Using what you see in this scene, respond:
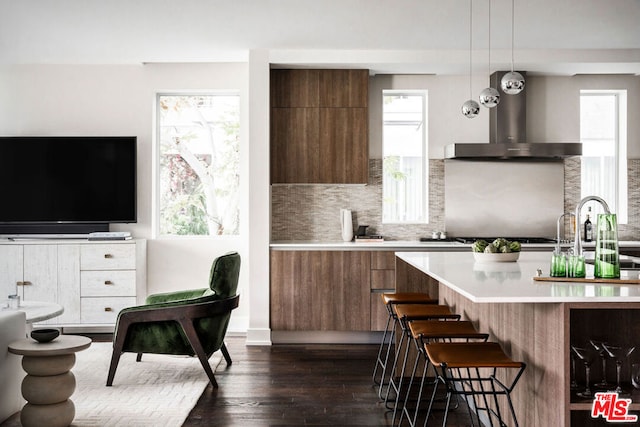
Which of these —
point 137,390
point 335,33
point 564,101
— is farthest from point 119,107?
point 564,101

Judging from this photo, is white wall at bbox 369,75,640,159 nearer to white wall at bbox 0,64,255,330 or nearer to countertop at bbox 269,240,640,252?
countertop at bbox 269,240,640,252

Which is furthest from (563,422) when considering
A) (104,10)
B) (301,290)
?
(104,10)

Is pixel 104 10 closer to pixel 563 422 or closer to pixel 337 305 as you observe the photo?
pixel 337 305

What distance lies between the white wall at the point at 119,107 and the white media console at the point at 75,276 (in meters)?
0.46

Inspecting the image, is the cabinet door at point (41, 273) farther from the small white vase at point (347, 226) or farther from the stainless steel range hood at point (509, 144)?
the stainless steel range hood at point (509, 144)

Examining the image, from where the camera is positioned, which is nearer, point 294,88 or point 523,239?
point 294,88

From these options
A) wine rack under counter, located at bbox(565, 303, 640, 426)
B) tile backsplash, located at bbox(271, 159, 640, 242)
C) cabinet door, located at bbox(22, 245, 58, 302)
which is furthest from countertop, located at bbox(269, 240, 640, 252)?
wine rack under counter, located at bbox(565, 303, 640, 426)

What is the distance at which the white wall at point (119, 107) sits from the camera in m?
6.13

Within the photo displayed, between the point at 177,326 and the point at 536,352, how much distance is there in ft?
8.13

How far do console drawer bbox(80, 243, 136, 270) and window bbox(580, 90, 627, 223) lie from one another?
4.42m

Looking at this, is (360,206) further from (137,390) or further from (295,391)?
(137,390)

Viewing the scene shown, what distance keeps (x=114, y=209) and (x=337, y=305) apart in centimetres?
236

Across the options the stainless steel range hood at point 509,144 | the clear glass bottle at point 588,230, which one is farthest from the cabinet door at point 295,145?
the clear glass bottle at point 588,230

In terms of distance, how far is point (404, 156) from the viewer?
6191 millimetres
